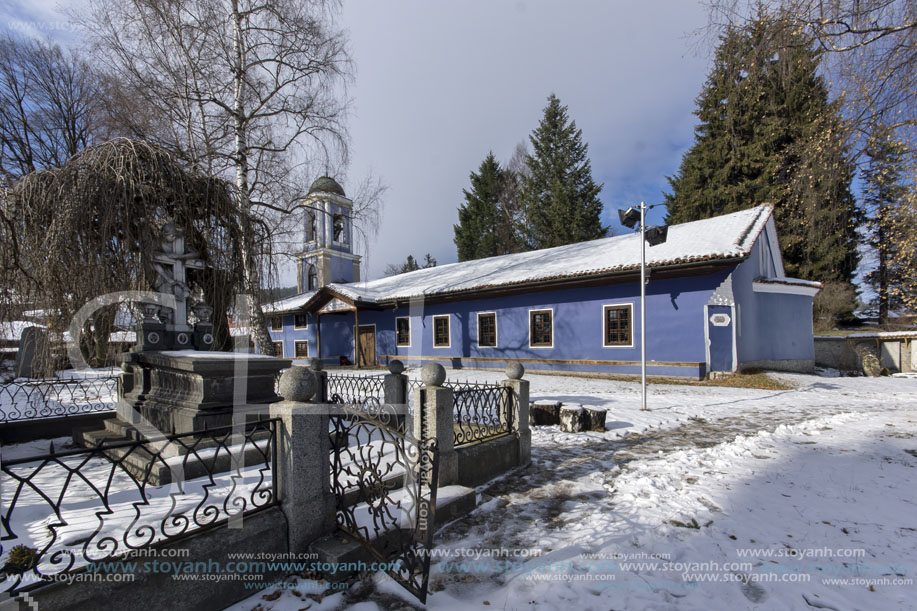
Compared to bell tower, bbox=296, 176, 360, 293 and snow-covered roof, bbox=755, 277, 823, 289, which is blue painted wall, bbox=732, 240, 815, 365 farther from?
bell tower, bbox=296, 176, 360, 293

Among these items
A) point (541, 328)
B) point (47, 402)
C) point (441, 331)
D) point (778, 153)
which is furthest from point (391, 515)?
point (778, 153)

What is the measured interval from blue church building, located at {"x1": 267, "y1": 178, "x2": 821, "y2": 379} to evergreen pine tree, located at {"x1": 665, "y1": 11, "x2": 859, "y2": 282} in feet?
7.12

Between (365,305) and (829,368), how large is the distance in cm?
2119

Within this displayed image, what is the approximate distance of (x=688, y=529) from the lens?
366 cm

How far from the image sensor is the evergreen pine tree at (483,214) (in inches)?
1420

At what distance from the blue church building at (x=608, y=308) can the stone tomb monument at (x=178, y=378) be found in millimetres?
3054

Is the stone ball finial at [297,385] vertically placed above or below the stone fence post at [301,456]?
above

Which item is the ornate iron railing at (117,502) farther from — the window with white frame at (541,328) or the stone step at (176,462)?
the window with white frame at (541,328)

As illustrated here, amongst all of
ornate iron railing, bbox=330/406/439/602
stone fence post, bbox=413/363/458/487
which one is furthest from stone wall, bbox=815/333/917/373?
ornate iron railing, bbox=330/406/439/602

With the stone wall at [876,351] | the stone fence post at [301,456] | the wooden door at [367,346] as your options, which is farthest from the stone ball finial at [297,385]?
the stone wall at [876,351]

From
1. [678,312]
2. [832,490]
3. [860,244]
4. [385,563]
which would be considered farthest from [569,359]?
[860,244]

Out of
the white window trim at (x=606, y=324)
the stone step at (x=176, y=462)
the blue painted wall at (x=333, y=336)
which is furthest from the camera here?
the blue painted wall at (x=333, y=336)

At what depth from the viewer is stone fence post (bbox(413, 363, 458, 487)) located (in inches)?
174

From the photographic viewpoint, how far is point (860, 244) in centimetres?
2281
